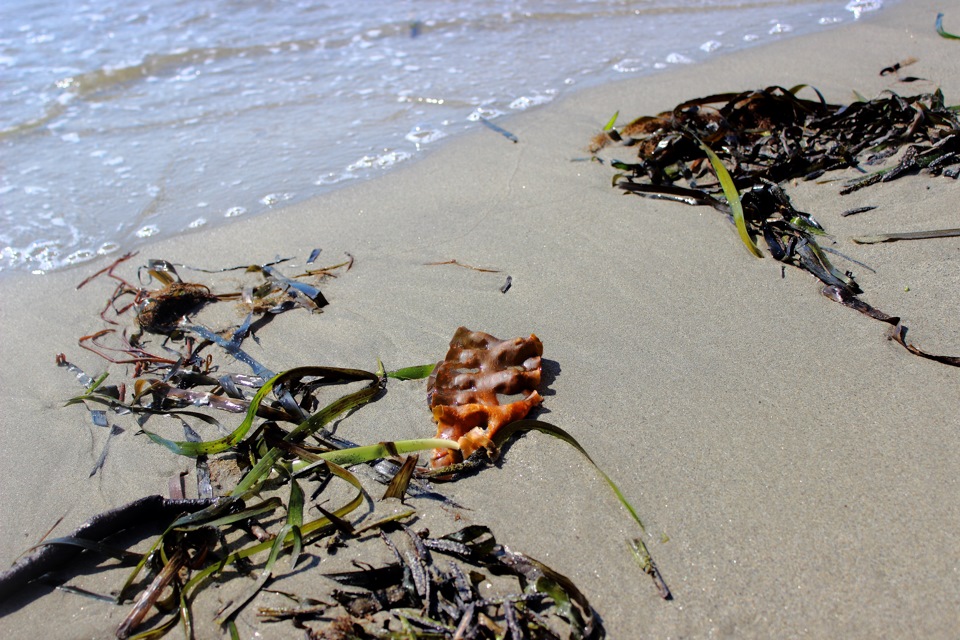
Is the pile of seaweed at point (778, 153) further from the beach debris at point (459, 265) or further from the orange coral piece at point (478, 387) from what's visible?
the orange coral piece at point (478, 387)

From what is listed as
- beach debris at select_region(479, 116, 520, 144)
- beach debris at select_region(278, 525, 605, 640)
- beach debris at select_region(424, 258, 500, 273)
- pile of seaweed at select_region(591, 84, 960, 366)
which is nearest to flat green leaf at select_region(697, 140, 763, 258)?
pile of seaweed at select_region(591, 84, 960, 366)

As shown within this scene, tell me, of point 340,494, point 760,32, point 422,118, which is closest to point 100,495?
point 340,494

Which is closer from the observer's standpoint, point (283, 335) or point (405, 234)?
point (283, 335)

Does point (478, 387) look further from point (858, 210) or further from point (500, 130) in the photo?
point (500, 130)

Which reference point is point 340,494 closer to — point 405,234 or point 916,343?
point 405,234

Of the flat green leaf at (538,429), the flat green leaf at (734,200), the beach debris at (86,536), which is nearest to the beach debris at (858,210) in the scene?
the flat green leaf at (734,200)

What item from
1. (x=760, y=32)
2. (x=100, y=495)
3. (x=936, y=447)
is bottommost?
(x=100, y=495)

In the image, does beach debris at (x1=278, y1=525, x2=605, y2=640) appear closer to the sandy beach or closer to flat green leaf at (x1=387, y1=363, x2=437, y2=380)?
the sandy beach
